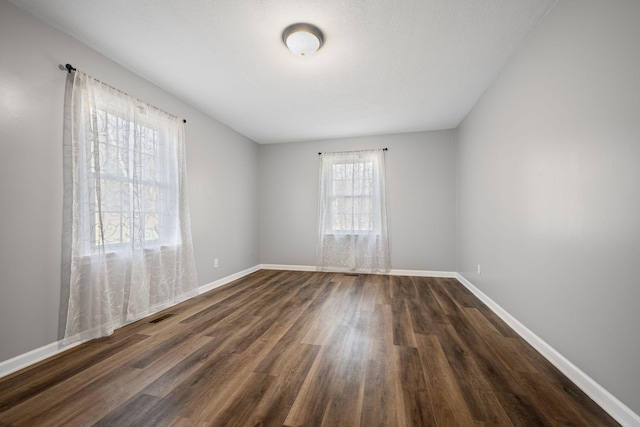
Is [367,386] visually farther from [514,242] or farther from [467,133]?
[467,133]

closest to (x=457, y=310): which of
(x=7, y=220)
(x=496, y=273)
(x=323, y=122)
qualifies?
(x=496, y=273)

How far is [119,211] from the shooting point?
235cm

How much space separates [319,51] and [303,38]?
0.32 metres

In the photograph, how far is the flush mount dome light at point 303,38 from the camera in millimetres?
1941

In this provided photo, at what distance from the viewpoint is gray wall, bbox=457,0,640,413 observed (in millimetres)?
1222

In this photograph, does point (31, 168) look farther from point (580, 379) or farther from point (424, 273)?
point (424, 273)

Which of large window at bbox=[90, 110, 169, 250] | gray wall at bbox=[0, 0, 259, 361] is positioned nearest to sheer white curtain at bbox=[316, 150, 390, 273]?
large window at bbox=[90, 110, 169, 250]

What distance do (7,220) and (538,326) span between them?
3865 mm

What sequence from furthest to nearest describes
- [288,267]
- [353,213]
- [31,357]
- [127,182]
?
[288,267], [353,213], [127,182], [31,357]

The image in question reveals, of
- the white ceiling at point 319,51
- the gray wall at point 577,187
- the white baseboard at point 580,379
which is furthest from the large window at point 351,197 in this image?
the white baseboard at point 580,379

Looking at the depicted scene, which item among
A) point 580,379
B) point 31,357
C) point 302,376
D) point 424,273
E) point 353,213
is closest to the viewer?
point 580,379

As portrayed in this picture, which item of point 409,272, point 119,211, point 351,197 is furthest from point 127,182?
point 409,272

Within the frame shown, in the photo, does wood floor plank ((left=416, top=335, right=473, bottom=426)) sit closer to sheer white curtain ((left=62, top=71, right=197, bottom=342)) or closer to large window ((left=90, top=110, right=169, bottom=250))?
sheer white curtain ((left=62, top=71, right=197, bottom=342))

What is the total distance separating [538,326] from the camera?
1.94 meters
